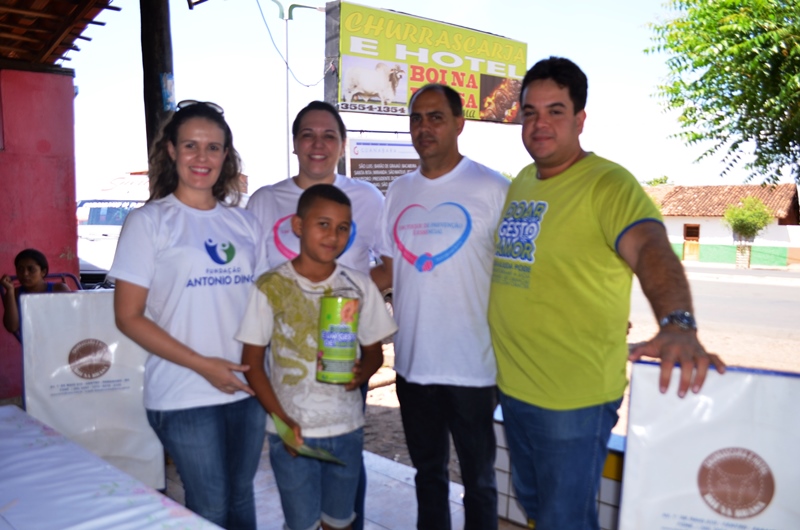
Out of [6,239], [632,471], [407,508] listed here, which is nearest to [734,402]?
[632,471]

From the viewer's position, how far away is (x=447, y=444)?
8.81 ft

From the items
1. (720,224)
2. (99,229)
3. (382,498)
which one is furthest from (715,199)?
(382,498)

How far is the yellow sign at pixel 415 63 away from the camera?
13.5 m

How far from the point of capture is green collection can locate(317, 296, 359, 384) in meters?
1.96

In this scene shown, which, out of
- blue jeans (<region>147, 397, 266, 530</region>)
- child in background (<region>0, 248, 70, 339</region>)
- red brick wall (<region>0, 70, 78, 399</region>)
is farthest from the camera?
red brick wall (<region>0, 70, 78, 399</region>)

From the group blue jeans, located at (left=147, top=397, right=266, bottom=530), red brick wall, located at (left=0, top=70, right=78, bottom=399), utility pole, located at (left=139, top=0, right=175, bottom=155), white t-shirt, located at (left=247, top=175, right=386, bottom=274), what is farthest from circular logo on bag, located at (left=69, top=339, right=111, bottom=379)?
red brick wall, located at (left=0, top=70, right=78, bottom=399)

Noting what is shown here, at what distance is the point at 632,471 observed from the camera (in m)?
1.58

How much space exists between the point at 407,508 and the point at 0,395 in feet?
14.4

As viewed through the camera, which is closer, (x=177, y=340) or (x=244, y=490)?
(x=177, y=340)

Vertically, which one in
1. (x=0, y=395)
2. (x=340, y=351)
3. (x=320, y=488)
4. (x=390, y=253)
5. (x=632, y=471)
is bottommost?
(x=0, y=395)

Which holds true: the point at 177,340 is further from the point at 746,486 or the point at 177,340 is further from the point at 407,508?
the point at 407,508

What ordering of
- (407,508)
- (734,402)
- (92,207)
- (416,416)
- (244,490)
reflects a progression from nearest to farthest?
1. (734,402)
2. (244,490)
3. (416,416)
4. (407,508)
5. (92,207)

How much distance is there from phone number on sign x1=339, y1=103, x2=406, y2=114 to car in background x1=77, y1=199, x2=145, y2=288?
487cm

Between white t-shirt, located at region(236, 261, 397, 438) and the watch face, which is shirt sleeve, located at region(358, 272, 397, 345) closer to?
white t-shirt, located at region(236, 261, 397, 438)
